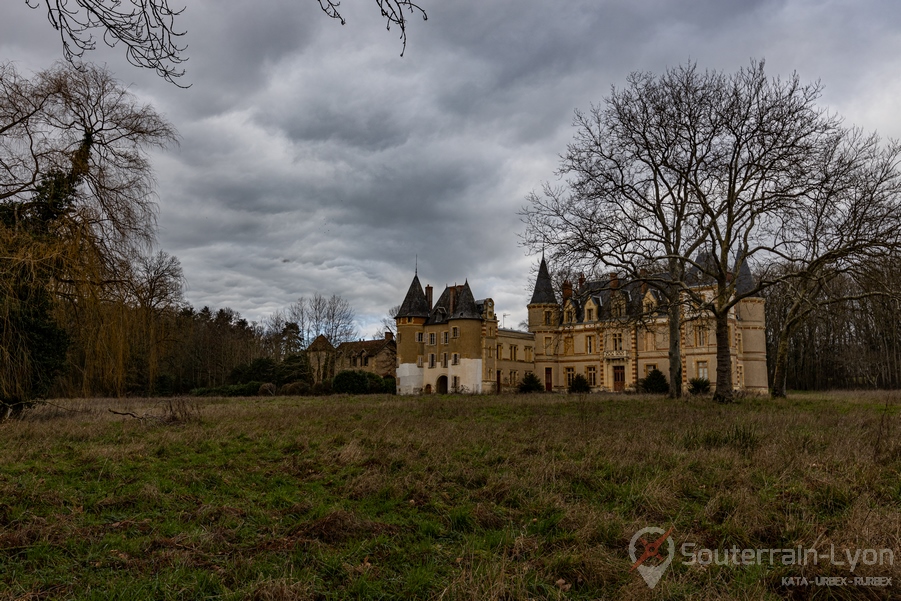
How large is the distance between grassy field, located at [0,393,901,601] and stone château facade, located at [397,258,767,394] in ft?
114

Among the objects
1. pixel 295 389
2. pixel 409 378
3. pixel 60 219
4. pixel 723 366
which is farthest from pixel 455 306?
pixel 60 219

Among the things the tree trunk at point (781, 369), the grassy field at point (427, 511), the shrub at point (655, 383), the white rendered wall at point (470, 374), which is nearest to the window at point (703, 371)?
the shrub at point (655, 383)

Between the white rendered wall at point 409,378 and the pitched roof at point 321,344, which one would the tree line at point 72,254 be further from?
the pitched roof at point 321,344

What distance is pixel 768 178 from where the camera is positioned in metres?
19.4

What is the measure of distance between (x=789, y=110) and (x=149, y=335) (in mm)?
18943

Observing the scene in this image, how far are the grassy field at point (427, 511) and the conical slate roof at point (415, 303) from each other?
3969 cm

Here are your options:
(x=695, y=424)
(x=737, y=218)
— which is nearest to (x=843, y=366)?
(x=737, y=218)

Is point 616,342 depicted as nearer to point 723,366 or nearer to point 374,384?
point 374,384

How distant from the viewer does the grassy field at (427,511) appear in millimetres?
4793

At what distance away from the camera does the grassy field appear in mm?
4793

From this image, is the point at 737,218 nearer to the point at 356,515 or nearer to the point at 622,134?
the point at 622,134

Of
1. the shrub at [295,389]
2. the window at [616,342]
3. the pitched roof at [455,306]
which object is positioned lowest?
the shrub at [295,389]

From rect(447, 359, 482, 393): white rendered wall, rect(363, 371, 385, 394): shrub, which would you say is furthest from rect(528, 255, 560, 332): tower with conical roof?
rect(363, 371, 385, 394): shrub

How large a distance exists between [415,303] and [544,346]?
11.8m
